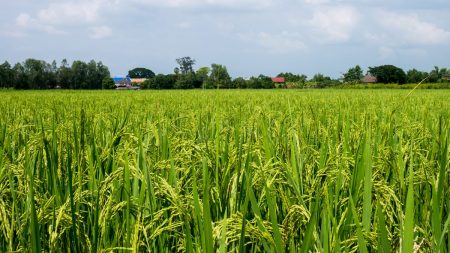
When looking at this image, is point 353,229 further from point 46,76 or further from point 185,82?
point 46,76

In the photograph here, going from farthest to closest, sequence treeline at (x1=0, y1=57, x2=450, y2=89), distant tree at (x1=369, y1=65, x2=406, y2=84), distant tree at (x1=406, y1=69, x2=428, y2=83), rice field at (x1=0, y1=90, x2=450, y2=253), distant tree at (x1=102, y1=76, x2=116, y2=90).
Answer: distant tree at (x1=369, y1=65, x2=406, y2=84) → distant tree at (x1=406, y1=69, x2=428, y2=83) → distant tree at (x1=102, y1=76, x2=116, y2=90) → treeline at (x1=0, y1=57, x2=450, y2=89) → rice field at (x1=0, y1=90, x2=450, y2=253)

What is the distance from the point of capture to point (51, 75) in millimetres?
78188

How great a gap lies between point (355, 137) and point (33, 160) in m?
1.68

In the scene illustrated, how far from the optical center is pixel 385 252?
83 cm

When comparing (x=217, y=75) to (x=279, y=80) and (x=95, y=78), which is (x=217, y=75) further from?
(x=279, y=80)

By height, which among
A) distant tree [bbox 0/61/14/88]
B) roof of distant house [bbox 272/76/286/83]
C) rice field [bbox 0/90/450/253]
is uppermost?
distant tree [bbox 0/61/14/88]

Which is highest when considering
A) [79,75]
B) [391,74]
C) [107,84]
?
[79,75]

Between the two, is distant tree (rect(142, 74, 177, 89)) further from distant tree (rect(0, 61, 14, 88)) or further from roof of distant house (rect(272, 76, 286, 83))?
roof of distant house (rect(272, 76, 286, 83))

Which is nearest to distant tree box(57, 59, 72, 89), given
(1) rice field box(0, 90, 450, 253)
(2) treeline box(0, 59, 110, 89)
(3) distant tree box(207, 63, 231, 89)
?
(2) treeline box(0, 59, 110, 89)

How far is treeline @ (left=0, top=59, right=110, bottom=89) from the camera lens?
7177cm

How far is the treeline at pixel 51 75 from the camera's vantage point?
7177 centimetres

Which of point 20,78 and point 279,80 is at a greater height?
point 20,78

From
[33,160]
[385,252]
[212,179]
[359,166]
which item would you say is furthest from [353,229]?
[33,160]

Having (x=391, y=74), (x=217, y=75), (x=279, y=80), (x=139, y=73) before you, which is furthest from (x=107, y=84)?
(x=217, y=75)
